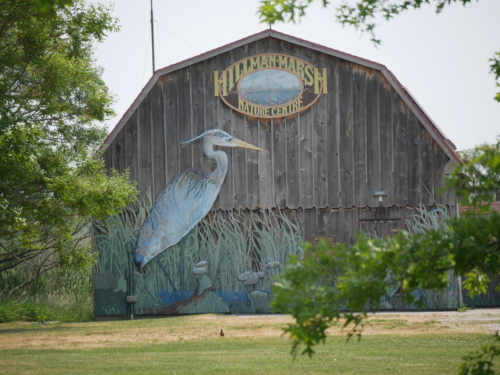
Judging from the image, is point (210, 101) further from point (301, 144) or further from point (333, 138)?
point (333, 138)

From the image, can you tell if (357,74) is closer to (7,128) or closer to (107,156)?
(107,156)

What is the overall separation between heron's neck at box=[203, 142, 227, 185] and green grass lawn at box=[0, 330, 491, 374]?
595cm

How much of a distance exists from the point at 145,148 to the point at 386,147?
6.18 m

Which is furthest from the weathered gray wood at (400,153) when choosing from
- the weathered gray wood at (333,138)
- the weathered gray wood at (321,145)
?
the weathered gray wood at (321,145)

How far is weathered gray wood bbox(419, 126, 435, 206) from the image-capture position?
1639cm

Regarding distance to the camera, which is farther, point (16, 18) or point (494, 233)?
point (16, 18)

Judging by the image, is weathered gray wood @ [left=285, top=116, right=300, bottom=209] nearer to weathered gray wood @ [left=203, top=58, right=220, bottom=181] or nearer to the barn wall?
the barn wall

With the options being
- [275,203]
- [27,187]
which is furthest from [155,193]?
[27,187]

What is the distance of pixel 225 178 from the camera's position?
55.2 feet

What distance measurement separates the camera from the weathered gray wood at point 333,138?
54.4 feet

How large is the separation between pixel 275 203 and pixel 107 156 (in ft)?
14.8

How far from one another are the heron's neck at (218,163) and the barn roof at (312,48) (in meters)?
2.19

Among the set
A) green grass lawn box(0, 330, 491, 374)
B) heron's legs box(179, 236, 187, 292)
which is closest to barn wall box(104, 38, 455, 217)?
heron's legs box(179, 236, 187, 292)

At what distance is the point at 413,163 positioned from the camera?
16.4 m
